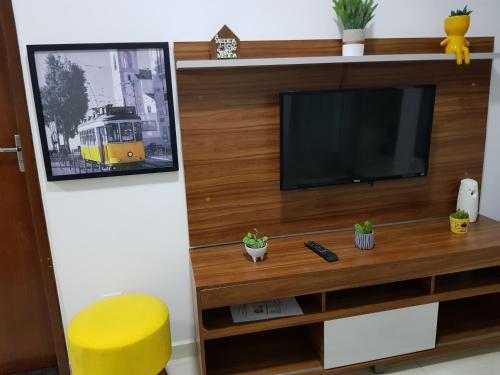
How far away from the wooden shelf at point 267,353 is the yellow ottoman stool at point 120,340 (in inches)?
13.6

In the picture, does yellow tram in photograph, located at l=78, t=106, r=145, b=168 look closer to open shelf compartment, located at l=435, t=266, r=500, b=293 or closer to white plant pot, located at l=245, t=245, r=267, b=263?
white plant pot, located at l=245, t=245, r=267, b=263

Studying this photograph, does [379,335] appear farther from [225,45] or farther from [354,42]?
[225,45]

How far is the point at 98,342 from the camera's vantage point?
5.52ft

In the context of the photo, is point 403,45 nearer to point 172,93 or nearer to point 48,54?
point 172,93

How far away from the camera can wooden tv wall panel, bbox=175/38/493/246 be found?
2.02 meters

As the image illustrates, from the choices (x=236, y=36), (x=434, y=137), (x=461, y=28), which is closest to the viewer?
(x=236, y=36)

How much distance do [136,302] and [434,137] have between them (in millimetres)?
1827

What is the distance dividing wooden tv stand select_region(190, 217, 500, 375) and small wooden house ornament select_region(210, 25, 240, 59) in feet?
3.15

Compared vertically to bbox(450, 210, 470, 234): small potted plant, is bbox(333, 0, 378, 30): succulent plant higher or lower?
higher

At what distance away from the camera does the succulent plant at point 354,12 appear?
196cm

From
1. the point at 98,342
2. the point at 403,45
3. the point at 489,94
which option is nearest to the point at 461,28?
the point at 403,45

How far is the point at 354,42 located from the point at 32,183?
1676mm

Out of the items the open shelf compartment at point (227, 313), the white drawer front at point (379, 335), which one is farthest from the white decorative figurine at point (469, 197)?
the open shelf compartment at point (227, 313)

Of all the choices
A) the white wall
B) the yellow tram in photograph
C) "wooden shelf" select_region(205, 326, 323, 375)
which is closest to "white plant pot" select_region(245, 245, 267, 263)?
the white wall
